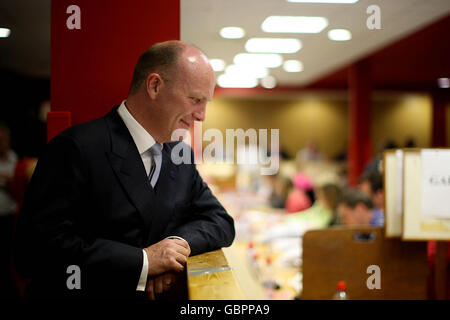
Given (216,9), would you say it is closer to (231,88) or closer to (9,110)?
(9,110)

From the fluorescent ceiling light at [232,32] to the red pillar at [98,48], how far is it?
2689 mm

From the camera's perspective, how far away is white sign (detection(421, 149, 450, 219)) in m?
1.81

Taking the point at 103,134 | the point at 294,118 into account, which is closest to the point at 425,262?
the point at 103,134

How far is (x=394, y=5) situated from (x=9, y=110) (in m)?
6.13

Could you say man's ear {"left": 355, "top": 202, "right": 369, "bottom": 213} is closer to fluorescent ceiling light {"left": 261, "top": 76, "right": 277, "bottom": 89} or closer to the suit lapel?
the suit lapel

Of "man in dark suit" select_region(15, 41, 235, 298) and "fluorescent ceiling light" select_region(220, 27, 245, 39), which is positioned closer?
"man in dark suit" select_region(15, 41, 235, 298)

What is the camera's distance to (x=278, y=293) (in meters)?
2.43

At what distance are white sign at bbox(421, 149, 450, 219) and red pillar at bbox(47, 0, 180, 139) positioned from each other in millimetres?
1240

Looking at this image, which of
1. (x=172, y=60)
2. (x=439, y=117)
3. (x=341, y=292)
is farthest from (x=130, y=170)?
(x=439, y=117)

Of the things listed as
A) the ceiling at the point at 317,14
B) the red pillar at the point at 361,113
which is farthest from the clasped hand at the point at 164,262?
the red pillar at the point at 361,113

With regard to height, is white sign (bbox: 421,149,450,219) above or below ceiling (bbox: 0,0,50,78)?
below

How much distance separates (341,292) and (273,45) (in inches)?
151

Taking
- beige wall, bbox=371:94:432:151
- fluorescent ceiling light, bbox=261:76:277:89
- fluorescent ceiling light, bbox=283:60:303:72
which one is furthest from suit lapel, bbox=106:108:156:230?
beige wall, bbox=371:94:432:151

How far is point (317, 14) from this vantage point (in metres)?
3.82
